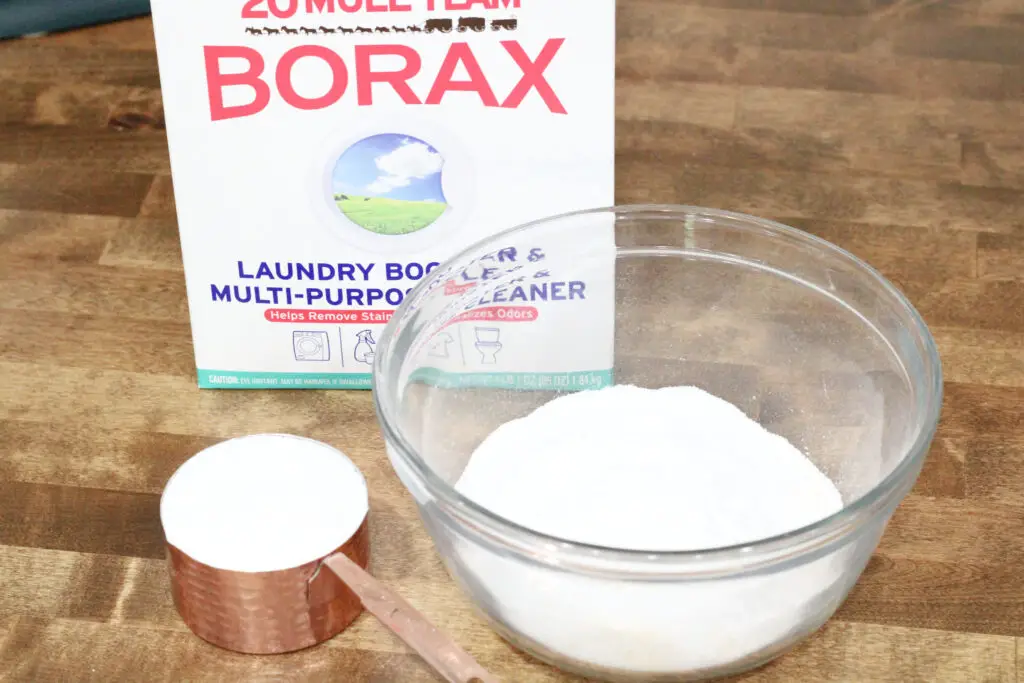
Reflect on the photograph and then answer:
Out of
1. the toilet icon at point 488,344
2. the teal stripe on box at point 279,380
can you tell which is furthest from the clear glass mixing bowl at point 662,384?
the teal stripe on box at point 279,380

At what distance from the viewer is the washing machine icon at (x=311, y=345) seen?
1.08 meters

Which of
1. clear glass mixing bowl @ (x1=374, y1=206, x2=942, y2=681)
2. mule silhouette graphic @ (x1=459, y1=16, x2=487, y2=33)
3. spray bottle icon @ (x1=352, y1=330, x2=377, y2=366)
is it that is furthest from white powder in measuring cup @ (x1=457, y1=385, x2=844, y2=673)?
mule silhouette graphic @ (x1=459, y1=16, x2=487, y2=33)

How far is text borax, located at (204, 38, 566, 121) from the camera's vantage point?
3.14ft

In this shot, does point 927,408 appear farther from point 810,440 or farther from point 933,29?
point 933,29

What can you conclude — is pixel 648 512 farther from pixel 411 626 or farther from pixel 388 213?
pixel 388 213

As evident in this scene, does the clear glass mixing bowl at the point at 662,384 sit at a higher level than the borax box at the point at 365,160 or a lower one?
lower

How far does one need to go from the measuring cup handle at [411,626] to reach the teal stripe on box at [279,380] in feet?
0.80

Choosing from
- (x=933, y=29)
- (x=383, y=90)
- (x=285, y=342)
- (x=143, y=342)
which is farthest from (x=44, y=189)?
(x=933, y=29)

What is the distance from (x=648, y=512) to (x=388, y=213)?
288 mm

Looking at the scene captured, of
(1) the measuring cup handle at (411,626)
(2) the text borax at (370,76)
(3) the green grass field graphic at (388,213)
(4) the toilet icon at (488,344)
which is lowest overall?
(1) the measuring cup handle at (411,626)

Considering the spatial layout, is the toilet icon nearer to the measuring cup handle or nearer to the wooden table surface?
the wooden table surface

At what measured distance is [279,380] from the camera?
1094mm

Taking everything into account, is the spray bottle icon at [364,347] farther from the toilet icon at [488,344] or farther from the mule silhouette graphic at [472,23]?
the mule silhouette graphic at [472,23]

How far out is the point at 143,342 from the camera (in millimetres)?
1127
